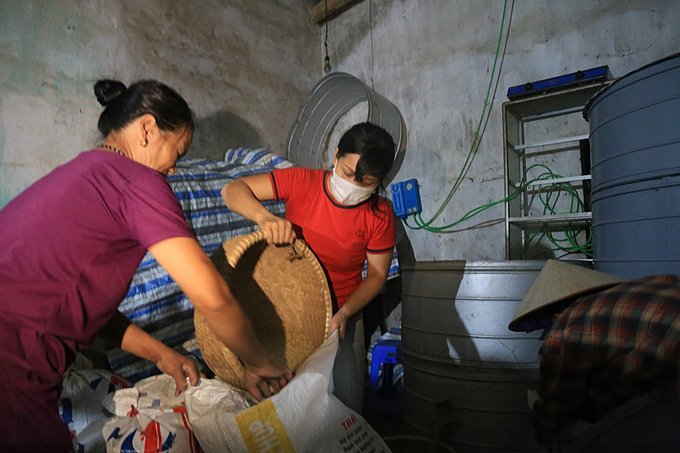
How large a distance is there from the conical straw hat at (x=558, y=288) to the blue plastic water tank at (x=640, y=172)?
35 cm

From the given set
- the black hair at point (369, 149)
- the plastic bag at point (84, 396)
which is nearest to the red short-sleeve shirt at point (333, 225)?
the black hair at point (369, 149)

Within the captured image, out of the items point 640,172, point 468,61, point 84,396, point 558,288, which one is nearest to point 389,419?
point 558,288

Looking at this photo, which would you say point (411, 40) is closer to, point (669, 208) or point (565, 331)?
point (669, 208)

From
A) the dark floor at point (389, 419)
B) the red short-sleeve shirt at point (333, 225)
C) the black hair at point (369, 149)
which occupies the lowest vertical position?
the dark floor at point (389, 419)

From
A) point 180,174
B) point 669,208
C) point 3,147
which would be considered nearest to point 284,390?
point 180,174

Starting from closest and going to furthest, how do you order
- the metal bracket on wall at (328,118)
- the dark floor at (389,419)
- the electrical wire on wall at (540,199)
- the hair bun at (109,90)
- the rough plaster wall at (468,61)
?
the hair bun at (109,90), the dark floor at (389,419), the rough plaster wall at (468,61), the electrical wire on wall at (540,199), the metal bracket on wall at (328,118)

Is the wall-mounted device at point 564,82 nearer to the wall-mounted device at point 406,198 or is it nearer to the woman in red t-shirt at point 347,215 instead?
the wall-mounted device at point 406,198

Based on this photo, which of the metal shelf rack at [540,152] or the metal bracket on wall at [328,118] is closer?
the metal shelf rack at [540,152]

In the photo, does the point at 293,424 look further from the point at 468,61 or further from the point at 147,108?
the point at 468,61

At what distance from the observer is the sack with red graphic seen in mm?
886

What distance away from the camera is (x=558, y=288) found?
1.18 metres

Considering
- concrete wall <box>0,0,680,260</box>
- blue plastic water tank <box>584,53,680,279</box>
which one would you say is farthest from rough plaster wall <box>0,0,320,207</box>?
blue plastic water tank <box>584,53,680,279</box>

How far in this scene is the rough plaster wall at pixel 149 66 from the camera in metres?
1.74

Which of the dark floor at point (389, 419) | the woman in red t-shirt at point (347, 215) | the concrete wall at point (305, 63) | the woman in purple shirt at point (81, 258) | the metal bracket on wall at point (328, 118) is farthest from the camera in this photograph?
the metal bracket on wall at point (328, 118)
